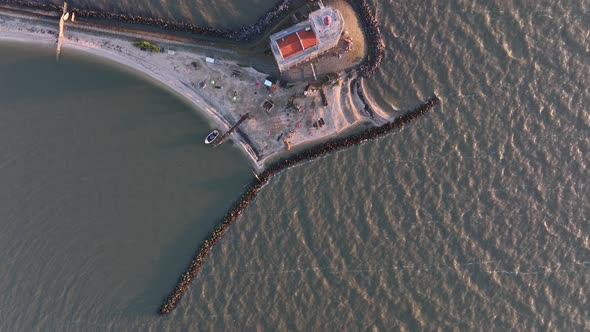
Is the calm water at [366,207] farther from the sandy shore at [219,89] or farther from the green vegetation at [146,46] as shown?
the green vegetation at [146,46]

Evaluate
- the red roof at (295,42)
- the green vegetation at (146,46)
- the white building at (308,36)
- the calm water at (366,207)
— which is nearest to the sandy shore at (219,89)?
the green vegetation at (146,46)

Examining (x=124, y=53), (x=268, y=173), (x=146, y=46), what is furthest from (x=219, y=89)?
(x=124, y=53)

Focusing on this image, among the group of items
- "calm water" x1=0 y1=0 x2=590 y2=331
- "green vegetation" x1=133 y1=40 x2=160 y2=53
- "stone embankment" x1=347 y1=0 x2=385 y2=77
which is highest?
"green vegetation" x1=133 y1=40 x2=160 y2=53

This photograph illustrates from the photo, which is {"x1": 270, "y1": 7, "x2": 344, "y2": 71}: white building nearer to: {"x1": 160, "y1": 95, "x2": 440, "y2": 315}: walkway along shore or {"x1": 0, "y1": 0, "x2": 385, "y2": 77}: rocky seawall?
{"x1": 0, "y1": 0, "x2": 385, "y2": 77}: rocky seawall

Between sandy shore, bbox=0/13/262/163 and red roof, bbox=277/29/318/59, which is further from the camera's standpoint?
sandy shore, bbox=0/13/262/163

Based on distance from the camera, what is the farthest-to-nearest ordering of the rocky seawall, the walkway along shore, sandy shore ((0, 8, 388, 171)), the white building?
the walkway along shore → sandy shore ((0, 8, 388, 171)) → the rocky seawall → the white building

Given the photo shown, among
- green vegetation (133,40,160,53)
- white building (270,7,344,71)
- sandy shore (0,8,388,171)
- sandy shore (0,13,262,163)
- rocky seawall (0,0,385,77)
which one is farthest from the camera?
sandy shore (0,8,388,171)

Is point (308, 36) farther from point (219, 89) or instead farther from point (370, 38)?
point (219, 89)

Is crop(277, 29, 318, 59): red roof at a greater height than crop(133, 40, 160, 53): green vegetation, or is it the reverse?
crop(133, 40, 160, 53): green vegetation

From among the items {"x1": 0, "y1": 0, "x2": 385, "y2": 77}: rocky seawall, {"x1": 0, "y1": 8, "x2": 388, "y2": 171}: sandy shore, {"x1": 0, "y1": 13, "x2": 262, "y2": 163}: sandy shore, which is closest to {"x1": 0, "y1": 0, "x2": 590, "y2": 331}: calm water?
{"x1": 0, "y1": 13, "x2": 262, "y2": 163}: sandy shore
